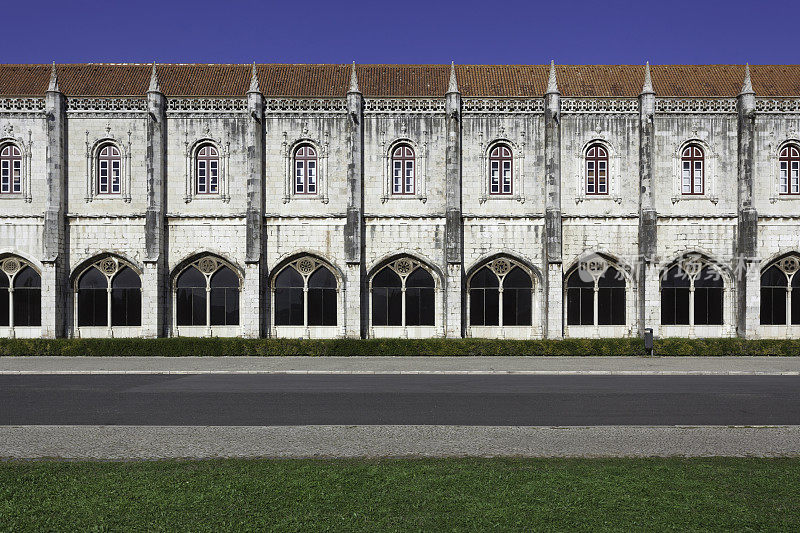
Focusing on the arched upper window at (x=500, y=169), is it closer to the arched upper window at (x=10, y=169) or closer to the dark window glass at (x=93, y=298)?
the dark window glass at (x=93, y=298)

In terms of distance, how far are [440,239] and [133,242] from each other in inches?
542

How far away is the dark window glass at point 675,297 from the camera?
30953mm

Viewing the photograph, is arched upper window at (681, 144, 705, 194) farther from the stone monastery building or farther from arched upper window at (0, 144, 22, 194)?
arched upper window at (0, 144, 22, 194)

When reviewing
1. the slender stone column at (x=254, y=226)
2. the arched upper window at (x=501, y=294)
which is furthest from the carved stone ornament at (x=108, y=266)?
the arched upper window at (x=501, y=294)

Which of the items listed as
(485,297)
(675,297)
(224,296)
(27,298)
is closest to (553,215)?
(485,297)

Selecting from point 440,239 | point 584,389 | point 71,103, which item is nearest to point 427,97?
point 440,239

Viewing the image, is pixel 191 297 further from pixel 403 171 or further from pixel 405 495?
pixel 405 495

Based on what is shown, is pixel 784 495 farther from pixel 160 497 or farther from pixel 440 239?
pixel 440 239

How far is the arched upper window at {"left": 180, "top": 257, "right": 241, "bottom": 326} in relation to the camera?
30828 millimetres

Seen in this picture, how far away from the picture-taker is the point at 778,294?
30828 mm

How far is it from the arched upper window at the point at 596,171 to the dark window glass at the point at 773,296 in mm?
8318

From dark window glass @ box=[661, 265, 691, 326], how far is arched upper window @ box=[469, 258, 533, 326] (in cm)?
611

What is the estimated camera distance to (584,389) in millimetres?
16688

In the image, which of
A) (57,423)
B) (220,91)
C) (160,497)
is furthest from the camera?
(220,91)
